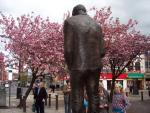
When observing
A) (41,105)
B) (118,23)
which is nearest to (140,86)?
(118,23)

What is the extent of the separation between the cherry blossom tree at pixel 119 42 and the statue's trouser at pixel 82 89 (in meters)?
25.5

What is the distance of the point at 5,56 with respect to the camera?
3444cm

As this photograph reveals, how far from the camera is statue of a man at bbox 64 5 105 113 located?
7852mm

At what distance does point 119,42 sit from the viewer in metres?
35.6

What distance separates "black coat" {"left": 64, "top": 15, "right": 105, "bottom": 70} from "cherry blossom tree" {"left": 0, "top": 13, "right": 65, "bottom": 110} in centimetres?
2313

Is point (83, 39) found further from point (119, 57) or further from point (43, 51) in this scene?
point (119, 57)

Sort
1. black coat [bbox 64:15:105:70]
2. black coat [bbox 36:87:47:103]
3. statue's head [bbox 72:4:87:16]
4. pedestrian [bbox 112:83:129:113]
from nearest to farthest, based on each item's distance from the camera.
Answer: black coat [bbox 64:15:105:70] < statue's head [bbox 72:4:87:16] < pedestrian [bbox 112:83:129:113] < black coat [bbox 36:87:47:103]

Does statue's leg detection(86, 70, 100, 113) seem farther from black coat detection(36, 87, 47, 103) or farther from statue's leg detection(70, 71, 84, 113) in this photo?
black coat detection(36, 87, 47, 103)

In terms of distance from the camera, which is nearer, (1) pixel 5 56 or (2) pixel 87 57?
(2) pixel 87 57

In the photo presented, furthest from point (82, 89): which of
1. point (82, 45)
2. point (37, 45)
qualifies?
point (37, 45)

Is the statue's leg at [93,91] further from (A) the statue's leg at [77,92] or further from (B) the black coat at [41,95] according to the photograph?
(B) the black coat at [41,95]

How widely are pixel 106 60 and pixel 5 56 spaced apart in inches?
309

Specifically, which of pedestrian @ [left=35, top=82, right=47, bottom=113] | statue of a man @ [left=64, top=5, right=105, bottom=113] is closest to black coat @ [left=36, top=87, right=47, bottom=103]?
pedestrian @ [left=35, top=82, right=47, bottom=113]

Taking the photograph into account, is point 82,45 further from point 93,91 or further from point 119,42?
point 119,42
